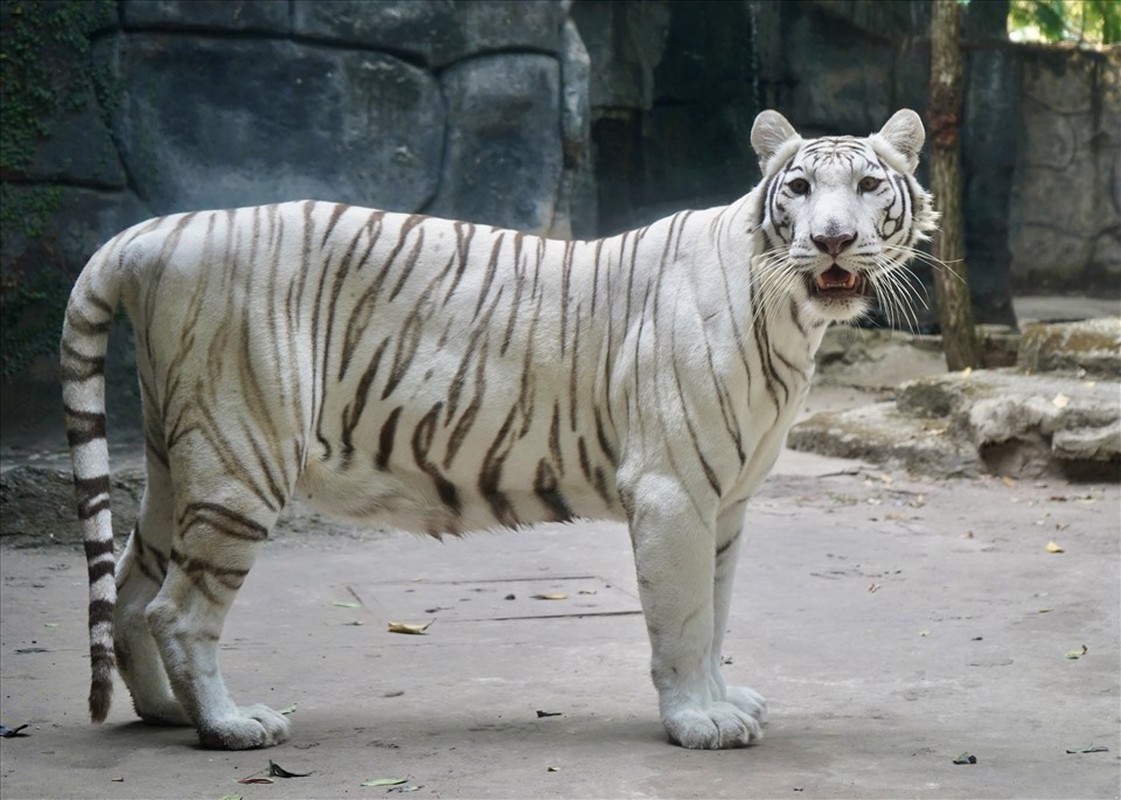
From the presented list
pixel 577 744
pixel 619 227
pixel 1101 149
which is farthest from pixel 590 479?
pixel 1101 149

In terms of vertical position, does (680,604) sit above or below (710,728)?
above

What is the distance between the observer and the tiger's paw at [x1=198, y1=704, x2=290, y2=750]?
12.2 feet

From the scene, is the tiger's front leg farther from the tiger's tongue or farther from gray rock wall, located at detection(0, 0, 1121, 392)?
gray rock wall, located at detection(0, 0, 1121, 392)

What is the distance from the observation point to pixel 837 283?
144 inches

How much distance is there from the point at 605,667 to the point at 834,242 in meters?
1.68

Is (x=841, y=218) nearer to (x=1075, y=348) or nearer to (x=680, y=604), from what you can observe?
(x=680, y=604)

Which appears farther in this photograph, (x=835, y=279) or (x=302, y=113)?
(x=302, y=113)

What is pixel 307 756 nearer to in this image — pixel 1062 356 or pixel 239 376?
pixel 239 376

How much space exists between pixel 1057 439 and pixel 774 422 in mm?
4438

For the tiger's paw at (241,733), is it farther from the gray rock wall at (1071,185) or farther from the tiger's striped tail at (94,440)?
the gray rock wall at (1071,185)

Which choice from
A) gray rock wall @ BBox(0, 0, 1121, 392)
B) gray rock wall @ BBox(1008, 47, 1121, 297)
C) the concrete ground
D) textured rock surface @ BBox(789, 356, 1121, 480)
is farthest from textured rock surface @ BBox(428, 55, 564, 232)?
gray rock wall @ BBox(1008, 47, 1121, 297)

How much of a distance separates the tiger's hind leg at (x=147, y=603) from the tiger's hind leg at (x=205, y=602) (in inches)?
9.9

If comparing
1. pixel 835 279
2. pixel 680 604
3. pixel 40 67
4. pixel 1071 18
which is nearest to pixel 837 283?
pixel 835 279

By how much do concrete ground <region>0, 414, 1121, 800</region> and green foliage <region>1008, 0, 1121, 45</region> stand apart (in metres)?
9.96
